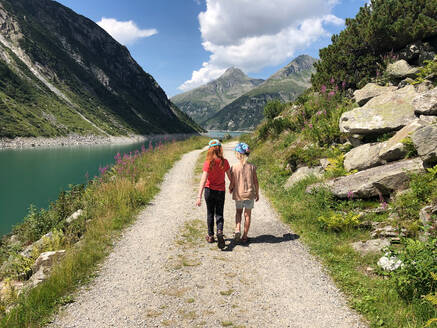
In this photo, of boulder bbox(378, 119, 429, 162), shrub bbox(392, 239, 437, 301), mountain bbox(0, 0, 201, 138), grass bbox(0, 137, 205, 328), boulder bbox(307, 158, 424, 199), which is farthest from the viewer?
mountain bbox(0, 0, 201, 138)

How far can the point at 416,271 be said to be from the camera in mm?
3959

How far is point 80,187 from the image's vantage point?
13062mm

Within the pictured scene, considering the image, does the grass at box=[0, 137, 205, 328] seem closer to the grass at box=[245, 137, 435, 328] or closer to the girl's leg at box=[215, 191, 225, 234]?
the girl's leg at box=[215, 191, 225, 234]

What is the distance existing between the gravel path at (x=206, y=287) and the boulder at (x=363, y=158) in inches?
134

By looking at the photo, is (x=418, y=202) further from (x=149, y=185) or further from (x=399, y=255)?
(x=149, y=185)

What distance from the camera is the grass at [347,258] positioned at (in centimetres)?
375

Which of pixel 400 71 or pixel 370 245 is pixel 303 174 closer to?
pixel 370 245

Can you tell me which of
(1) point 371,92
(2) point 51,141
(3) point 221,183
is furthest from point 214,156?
(2) point 51,141

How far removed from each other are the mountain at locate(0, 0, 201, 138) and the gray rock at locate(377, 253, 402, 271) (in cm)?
8783

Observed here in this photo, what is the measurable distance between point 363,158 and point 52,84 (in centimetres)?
16603

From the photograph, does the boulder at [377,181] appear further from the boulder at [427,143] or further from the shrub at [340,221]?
the shrub at [340,221]

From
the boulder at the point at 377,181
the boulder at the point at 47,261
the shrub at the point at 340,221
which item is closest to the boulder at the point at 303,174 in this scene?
the boulder at the point at 377,181

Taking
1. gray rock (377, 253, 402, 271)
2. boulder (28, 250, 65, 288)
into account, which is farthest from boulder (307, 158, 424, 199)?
boulder (28, 250, 65, 288)

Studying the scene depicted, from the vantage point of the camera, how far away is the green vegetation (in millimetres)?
12367
